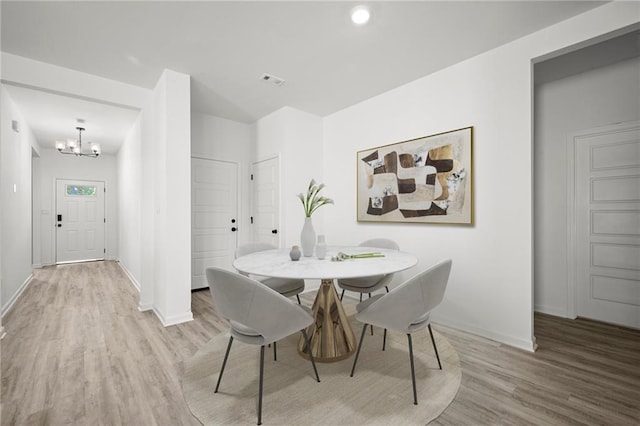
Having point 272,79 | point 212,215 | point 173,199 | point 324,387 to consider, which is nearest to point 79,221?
point 212,215

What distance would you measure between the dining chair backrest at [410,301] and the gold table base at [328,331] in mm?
467

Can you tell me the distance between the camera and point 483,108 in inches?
103

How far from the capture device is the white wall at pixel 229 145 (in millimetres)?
4266

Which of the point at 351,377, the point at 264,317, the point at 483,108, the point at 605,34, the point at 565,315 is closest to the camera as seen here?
the point at 264,317

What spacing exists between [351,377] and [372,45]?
268 centimetres

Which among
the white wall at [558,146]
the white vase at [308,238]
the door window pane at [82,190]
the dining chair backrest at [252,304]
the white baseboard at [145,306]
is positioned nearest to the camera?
the dining chair backrest at [252,304]

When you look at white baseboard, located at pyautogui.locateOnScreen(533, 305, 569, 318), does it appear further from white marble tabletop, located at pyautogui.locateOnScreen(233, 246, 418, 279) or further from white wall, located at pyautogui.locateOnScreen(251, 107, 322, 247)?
white wall, located at pyautogui.locateOnScreen(251, 107, 322, 247)

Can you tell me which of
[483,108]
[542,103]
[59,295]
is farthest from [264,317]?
[59,295]

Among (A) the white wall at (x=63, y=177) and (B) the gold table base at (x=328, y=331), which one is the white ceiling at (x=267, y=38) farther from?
(A) the white wall at (x=63, y=177)

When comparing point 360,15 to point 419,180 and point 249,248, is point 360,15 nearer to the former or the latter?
point 419,180

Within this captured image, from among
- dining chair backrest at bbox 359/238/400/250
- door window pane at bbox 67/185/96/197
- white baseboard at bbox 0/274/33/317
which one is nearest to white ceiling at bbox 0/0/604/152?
dining chair backrest at bbox 359/238/400/250

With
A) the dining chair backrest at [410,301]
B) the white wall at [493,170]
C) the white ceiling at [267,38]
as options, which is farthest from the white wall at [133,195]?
the white wall at [493,170]

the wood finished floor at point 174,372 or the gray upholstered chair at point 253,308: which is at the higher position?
the gray upholstered chair at point 253,308

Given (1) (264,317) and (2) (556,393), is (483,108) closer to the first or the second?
(2) (556,393)
